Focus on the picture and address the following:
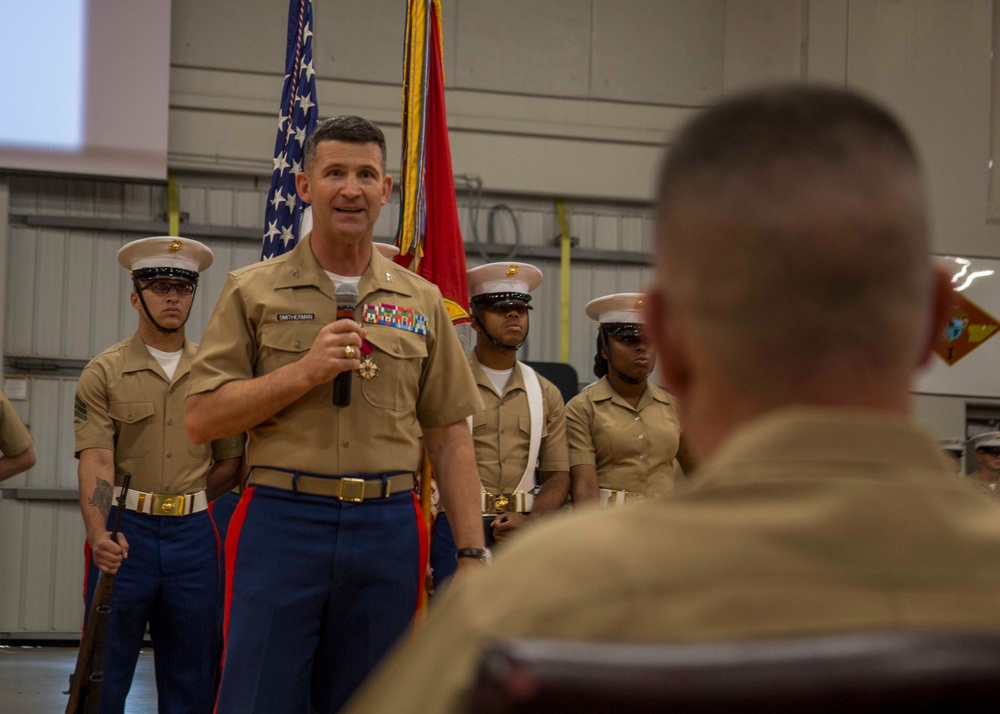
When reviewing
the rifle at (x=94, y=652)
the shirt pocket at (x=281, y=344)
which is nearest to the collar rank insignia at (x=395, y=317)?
the shirt pocket at (x=281, y=344)

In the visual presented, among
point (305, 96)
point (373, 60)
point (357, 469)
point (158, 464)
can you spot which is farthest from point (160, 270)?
point (373, 60)

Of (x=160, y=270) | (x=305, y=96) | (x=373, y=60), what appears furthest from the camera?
(x=373, y=60)

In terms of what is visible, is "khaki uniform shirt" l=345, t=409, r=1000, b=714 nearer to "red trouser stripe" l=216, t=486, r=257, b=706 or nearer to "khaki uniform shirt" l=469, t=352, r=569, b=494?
"red trouser stripe" l=216, t=486, r=257, b=706

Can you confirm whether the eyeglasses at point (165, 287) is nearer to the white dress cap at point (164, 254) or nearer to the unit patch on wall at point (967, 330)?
the white dress cap at point (164, 254)

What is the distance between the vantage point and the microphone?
2590 millimetres

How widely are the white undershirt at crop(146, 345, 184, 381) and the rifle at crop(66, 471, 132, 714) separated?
708mm

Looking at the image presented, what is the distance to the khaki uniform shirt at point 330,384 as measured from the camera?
8.58 ft

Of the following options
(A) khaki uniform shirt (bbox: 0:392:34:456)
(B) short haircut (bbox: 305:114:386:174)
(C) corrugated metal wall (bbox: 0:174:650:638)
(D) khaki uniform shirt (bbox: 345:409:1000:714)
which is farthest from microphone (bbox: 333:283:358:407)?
(C) corrugated metal wall (bbox: 0:174:650:638)

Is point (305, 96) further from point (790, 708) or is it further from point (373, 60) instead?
point (790, 708)

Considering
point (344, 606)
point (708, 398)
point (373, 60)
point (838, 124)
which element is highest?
point (373, 60)

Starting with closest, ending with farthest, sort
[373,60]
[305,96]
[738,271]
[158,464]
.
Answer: [738,271]
[158,464]
[305,96]
[373,60]

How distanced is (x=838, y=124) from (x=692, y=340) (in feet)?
0.59

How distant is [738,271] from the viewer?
0.76 meters

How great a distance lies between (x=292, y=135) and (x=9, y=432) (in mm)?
1858
